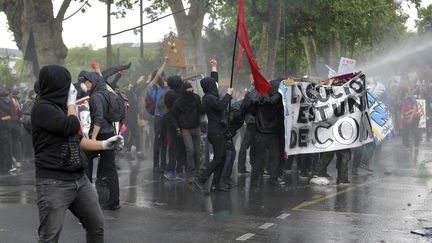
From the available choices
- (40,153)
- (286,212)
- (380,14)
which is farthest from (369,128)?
(380,14)

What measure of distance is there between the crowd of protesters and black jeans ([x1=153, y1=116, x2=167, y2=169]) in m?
0.02

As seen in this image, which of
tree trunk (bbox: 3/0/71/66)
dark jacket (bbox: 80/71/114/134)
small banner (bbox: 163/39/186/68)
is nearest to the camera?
dark jacket (bbox: 80/71/114/134)

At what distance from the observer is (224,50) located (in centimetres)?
3775

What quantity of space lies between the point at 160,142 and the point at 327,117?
3.13 meters

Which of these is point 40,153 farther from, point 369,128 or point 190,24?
point 190,24

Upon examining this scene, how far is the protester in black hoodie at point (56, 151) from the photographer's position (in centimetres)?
493

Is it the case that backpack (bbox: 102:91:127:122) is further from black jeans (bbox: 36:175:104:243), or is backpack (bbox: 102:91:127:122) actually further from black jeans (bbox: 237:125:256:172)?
black jeans (bbox: 237:125:256:172)

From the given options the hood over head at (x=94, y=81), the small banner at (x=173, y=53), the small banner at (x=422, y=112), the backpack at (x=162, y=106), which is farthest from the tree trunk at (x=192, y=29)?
the hood over head at (x=94, y=81)

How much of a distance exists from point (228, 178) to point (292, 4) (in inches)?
420

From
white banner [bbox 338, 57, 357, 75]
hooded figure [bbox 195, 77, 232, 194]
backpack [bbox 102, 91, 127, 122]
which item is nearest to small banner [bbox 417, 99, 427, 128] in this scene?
white banner [bbox 338, 57, 357, 75]

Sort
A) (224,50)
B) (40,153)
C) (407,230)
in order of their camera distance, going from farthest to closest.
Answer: (224,50) → (407,230) → (40,153)

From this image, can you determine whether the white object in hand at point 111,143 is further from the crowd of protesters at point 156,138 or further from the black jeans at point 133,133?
the black jeans at point 133,133

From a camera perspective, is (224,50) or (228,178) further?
(224,50)

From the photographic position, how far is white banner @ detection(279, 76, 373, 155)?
437 inches
